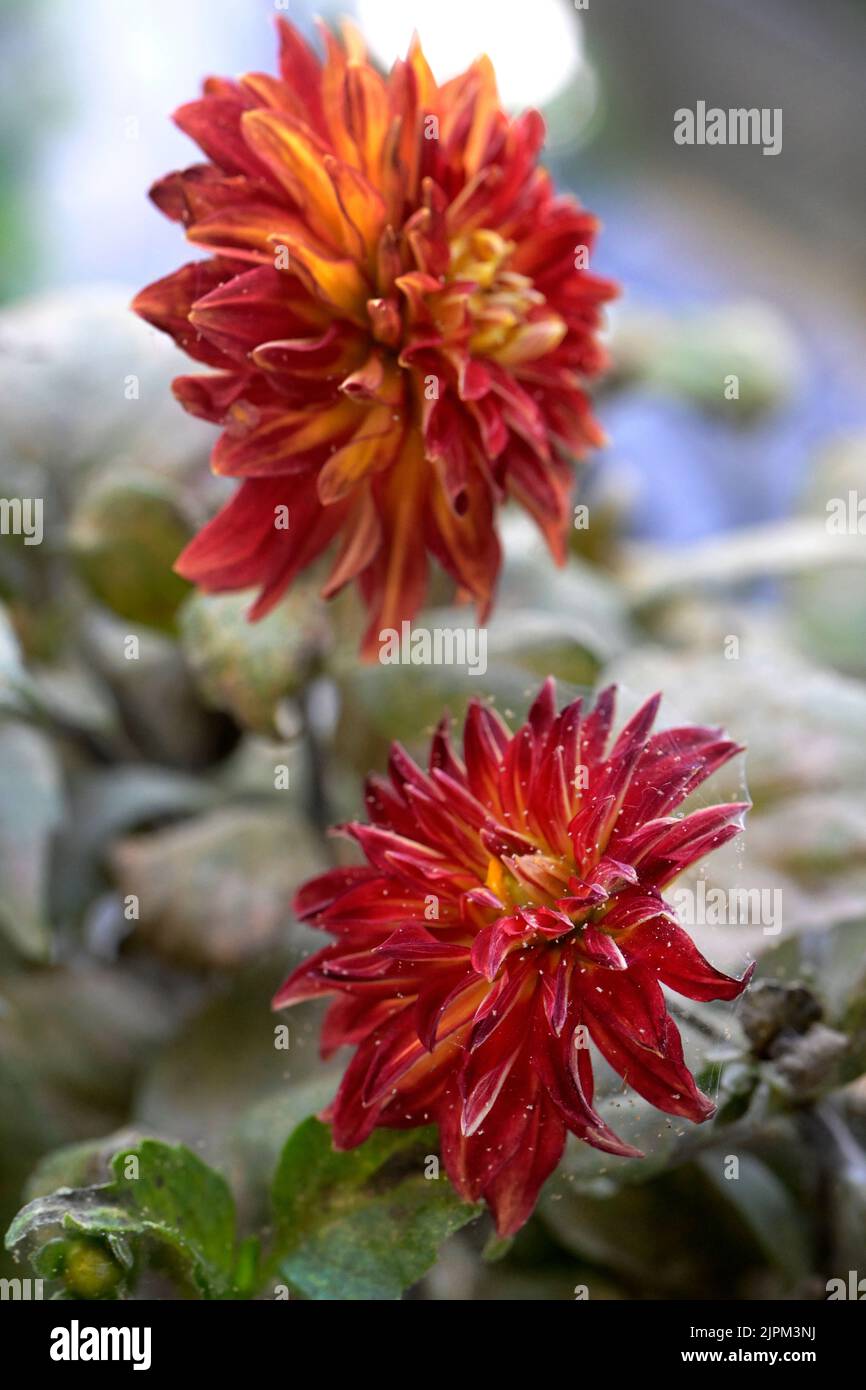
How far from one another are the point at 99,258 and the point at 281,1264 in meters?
0.36

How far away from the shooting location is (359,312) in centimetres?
23

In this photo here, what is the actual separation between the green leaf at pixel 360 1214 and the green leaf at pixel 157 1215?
12 mm

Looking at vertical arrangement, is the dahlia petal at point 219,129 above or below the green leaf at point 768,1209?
above

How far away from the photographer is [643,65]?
0.70 metres

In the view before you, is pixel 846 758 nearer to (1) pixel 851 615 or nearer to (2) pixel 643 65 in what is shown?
(1) pixel 851 615

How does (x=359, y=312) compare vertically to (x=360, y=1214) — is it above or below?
above

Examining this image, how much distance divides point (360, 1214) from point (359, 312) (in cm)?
16

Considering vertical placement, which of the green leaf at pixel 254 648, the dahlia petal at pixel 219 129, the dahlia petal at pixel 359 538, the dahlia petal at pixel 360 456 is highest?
the dahlia petal at pixel 219 129

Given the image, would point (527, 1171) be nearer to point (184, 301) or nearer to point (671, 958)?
point (671, 958)

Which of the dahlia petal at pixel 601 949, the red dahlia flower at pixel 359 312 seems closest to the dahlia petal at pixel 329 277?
the red dahlia flower at pixel 359 312

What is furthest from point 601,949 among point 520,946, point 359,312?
point 359,312

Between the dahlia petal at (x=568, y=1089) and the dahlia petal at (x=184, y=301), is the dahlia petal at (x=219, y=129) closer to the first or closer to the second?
the dahlia petal at (x=184, y=301)

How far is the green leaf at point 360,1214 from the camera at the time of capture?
8.2 inches

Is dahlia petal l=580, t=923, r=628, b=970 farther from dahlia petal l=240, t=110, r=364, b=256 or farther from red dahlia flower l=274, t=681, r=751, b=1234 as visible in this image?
dahlia petal l=240, t=110, r=364, b=256
